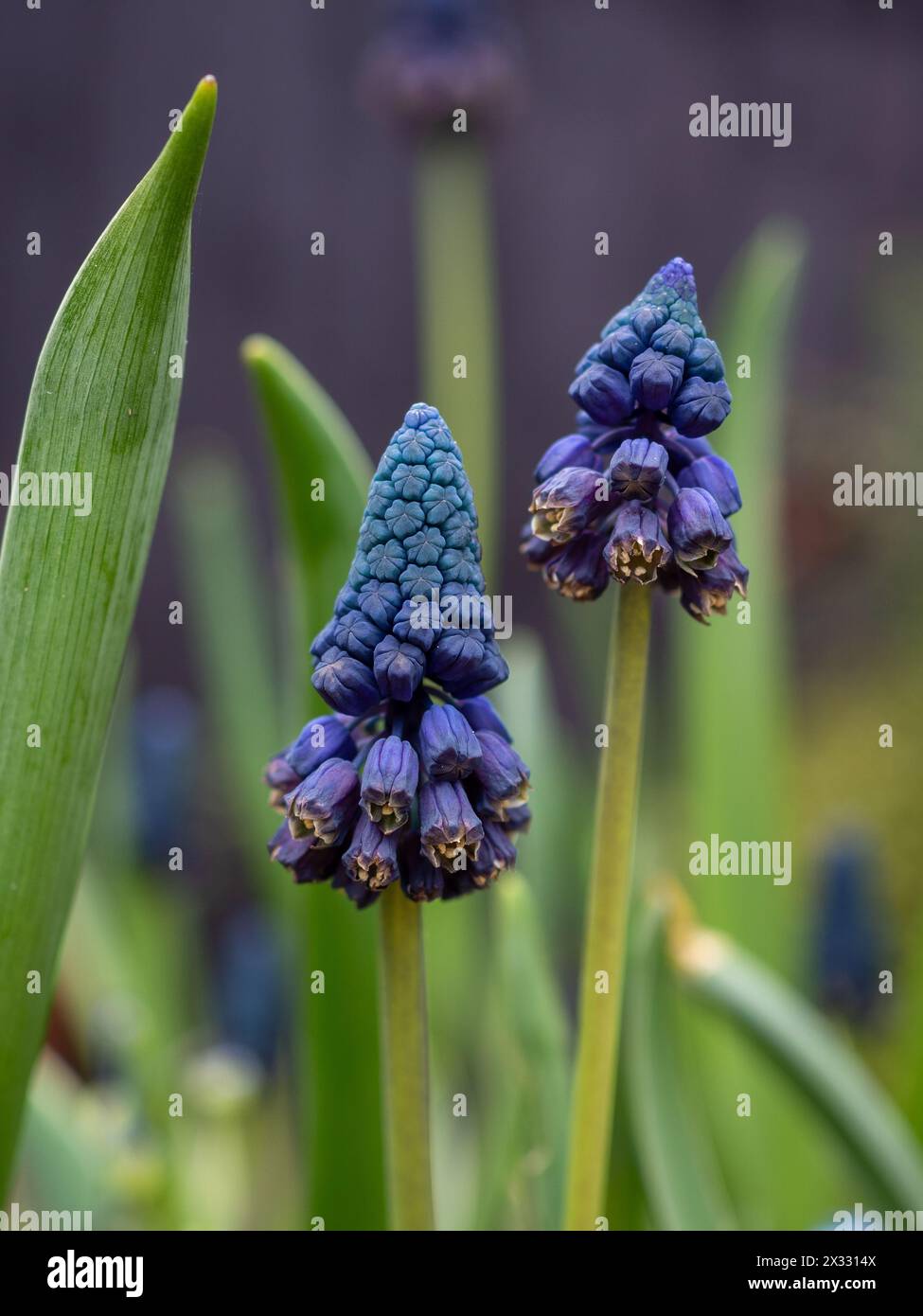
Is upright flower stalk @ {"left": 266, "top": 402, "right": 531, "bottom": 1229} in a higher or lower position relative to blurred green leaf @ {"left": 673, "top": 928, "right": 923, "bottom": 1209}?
higher

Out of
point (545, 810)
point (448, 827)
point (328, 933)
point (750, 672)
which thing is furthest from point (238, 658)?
point (448, 827)

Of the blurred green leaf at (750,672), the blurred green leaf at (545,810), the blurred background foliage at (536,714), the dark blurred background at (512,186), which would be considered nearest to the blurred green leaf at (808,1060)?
the blurred background foliage at (536,714)

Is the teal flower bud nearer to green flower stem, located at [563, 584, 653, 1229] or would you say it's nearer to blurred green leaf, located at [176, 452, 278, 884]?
green flower stem, located at [563, 584, 653, 1229]

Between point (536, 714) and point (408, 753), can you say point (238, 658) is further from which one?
point (408, 753)

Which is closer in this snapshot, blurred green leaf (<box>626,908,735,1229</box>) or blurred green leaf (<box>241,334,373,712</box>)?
blurred green leaf (<box>241,334,373,712</box>)

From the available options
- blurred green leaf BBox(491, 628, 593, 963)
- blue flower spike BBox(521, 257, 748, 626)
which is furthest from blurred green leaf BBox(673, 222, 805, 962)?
blue flower spike BBox(521, 257, 748, 626)
